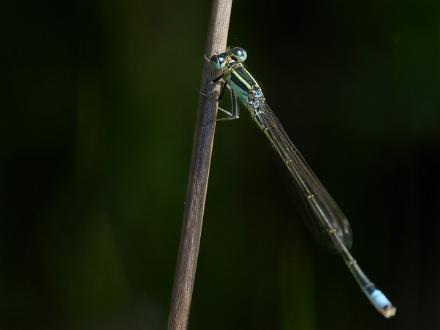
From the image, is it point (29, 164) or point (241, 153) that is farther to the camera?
point (241, 153)

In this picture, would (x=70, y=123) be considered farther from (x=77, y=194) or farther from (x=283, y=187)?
(x=283, y=187)

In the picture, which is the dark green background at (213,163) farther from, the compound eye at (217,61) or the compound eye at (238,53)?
the compound eye at (217,61)

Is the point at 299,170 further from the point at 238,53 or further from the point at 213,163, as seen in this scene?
the point at 238,53

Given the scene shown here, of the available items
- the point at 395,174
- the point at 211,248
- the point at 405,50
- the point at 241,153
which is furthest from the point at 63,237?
the point at 405,50

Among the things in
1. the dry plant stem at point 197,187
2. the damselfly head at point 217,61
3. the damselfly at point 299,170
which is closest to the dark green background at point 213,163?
the damselfly at point 299,170

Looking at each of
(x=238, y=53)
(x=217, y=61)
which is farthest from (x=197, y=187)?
(x=238, y=53)

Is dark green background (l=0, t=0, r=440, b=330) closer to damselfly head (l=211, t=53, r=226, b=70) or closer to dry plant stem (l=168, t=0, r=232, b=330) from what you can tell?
damselfly head (l=211, t=53, r=226, b=70)

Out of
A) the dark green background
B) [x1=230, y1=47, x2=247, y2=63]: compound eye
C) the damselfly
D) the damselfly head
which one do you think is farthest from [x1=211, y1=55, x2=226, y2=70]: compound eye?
the dark green background
